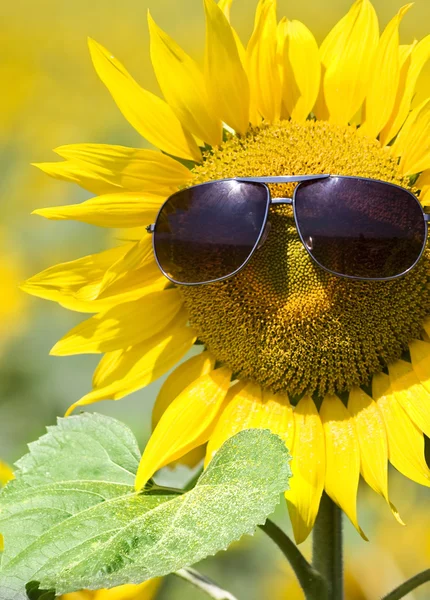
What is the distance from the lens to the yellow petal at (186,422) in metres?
1.15

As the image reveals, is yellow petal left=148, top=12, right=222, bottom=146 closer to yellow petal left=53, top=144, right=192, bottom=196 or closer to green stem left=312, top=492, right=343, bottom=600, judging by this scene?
A: yellow petal left=53, top=144, right=192, bottom=196

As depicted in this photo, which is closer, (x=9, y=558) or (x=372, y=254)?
(x=9, y=558)

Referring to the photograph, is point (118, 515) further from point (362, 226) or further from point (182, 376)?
point (362, 226)

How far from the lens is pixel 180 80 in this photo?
3.85ft

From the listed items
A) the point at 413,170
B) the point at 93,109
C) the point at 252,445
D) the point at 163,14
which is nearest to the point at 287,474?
the point at 252,445

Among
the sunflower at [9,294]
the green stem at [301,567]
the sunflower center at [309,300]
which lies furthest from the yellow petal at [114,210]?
the sunflower at [9,294]

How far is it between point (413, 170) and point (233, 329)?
344 mm

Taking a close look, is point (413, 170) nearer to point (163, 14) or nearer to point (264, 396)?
point (264, 396)

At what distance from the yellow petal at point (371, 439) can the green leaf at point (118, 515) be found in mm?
188

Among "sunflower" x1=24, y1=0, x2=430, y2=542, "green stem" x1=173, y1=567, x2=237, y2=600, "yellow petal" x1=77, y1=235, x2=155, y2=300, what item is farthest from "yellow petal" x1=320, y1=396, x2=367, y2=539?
"yellow petal" x1=77, y1=235, x2=155, y2=300

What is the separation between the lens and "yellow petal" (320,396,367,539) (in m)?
1.08

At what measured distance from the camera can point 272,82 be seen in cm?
119

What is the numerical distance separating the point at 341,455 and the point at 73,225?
4.55 feet

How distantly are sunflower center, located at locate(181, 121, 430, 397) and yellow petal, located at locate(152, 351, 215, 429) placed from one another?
0.07 metres
